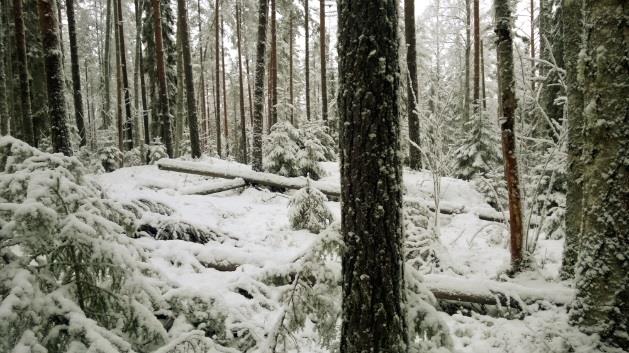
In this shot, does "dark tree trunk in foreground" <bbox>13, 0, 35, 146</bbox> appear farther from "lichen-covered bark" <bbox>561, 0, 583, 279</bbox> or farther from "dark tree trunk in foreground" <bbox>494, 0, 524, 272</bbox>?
"lichen-covered bark" <bbox>561, 0, 583, 279</bbox>

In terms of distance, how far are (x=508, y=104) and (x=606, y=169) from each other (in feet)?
6.86

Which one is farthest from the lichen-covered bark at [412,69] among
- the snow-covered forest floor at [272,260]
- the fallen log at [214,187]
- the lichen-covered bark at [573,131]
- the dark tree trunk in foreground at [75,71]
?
the dark tree trunk in foreground at [75,71]

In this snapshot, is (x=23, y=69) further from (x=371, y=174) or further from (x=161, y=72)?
(x=371, y=174)

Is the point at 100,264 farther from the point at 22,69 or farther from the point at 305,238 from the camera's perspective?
the point at 22,69

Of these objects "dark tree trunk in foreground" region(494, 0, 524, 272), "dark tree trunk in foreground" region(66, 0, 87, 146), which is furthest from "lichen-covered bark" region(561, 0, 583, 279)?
"dark tree trunk in foreground" region(66, 0, 87, 146)

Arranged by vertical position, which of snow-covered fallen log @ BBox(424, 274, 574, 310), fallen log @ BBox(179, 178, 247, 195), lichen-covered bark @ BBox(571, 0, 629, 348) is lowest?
snow-covered fallen log @ BBox(424, 274, 574, 310)

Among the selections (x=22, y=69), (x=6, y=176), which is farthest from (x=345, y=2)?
(x=22, y=69)

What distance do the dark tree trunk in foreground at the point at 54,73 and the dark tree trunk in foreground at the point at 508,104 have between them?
7.28 meters

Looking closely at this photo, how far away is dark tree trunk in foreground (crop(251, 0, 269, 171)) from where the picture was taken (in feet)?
39.0

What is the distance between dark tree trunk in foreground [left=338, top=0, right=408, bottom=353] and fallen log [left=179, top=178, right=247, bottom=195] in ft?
27.6

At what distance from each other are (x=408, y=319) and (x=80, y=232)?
2.01 meters

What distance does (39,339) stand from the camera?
197cm

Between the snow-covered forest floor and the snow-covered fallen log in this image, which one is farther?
the snow-covered fallen log

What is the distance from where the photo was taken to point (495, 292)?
4.51 metres
